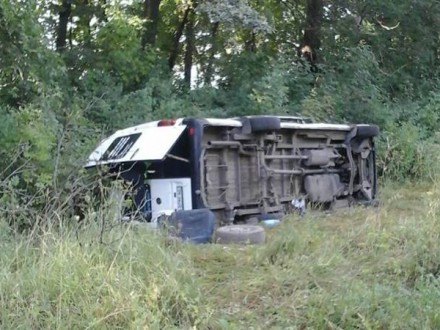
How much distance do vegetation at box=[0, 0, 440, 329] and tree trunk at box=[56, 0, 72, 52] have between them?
0.10ft

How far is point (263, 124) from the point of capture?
25.3ft

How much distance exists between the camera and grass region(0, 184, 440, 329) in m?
3.80

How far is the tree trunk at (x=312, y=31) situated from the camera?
1608 centimetres

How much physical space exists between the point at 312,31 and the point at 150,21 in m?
4.09

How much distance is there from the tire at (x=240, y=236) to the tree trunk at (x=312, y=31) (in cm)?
1030

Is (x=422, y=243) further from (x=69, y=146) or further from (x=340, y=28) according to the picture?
(x=340, y=28)

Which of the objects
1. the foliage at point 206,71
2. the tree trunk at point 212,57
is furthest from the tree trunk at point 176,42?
the tree trunk at point 212,57

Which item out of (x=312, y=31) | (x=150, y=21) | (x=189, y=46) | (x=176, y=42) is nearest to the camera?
(x=150, y=21)

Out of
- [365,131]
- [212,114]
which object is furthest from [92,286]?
[212,114]

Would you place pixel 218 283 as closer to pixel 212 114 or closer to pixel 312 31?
pixel 212 114

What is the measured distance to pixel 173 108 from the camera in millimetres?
11398

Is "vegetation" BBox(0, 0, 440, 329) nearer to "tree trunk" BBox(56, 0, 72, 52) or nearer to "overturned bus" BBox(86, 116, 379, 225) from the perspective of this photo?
"tree trunk" BBox(56, 0, 72, 52)

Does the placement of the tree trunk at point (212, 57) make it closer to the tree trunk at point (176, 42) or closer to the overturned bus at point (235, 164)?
the tree trunk at point (176, 42)

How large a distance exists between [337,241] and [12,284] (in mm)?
2959
